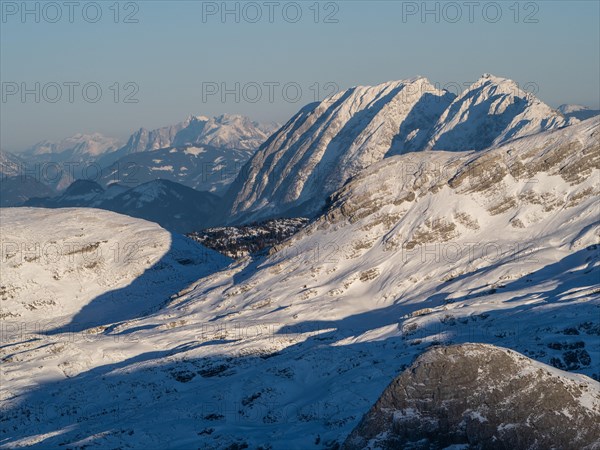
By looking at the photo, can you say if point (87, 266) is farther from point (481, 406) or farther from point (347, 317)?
point (481, 406)

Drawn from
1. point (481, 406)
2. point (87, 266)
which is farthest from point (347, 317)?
point (481, 406)

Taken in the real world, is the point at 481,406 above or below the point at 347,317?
above

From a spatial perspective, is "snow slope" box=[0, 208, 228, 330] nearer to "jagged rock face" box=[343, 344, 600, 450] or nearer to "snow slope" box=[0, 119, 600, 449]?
"snow slope" box=[0, 119, 600, 449]

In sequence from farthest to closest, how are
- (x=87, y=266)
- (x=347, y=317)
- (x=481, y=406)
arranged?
(x=87, y=266), (x=347, y=317), (x=481, y=406)

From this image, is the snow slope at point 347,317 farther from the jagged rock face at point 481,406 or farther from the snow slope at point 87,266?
the snow slope at point 87,266

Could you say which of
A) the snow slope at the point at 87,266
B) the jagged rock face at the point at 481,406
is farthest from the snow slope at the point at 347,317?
the snow slope at the point at 87,266

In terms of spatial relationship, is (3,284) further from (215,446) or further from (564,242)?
(215,446)

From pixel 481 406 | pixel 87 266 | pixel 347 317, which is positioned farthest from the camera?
pixel 87 266

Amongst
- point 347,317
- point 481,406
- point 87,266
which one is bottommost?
point 87,266
